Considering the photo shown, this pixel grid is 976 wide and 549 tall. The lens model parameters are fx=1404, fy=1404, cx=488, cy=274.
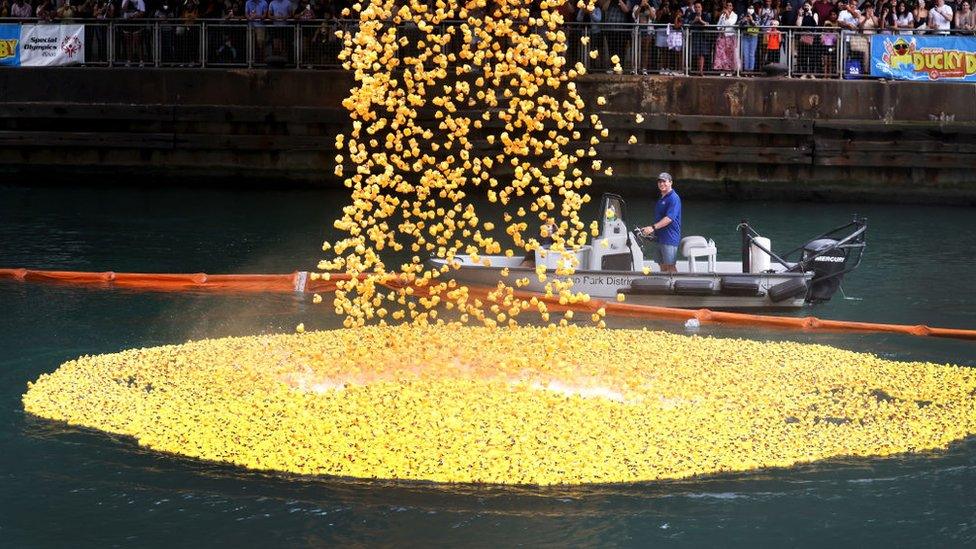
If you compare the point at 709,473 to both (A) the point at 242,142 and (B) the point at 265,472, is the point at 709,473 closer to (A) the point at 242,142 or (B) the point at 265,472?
(B) the point at 265,472

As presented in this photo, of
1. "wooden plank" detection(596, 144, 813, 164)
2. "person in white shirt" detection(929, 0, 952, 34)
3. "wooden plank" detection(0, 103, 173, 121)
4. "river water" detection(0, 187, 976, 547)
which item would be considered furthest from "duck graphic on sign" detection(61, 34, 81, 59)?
"person in white shirt" detection(929, 0, 952, 34)

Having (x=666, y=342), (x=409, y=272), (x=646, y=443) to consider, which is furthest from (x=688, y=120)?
(x=646, y=443)

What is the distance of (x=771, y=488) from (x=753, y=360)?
4.13 m

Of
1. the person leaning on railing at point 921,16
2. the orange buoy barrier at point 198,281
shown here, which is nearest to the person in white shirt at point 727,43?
the person leaning on railing at point 921,16

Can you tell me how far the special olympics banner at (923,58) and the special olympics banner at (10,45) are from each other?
19136mm

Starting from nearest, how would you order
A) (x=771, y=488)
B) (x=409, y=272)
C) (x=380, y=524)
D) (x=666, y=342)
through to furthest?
1. (x=380, y=524)
2. (x=771, y=488)
3. (x=409, y=272)
4. (x=666, y=342)

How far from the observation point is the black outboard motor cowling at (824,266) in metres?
19.8

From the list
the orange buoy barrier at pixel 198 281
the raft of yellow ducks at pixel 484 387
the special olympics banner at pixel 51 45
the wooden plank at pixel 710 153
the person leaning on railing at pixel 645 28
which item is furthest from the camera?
the special olympics banner at pixel 51 45

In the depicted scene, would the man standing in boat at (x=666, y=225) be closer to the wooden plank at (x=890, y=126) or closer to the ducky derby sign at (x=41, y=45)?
the wooden plank at (x=890, y=126)

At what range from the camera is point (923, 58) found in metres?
30.1

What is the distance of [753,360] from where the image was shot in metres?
16.2

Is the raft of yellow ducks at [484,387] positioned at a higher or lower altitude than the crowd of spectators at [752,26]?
lower

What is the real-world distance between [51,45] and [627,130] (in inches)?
522

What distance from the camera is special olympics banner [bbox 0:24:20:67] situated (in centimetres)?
3206
